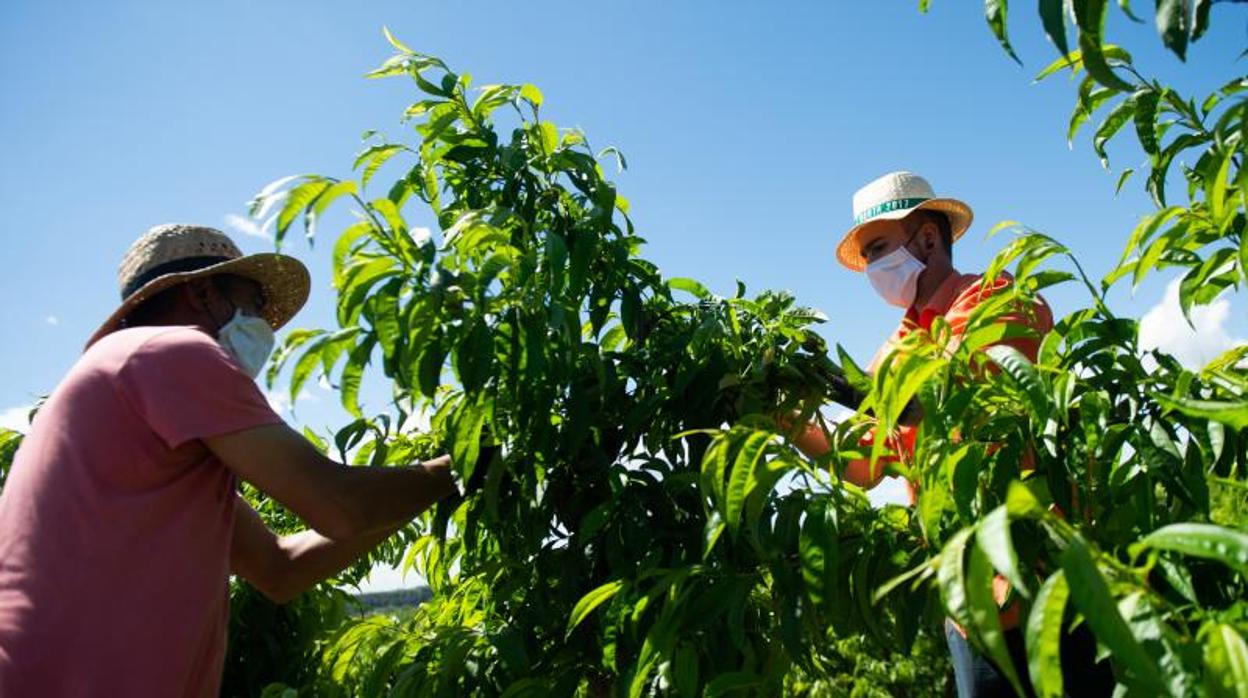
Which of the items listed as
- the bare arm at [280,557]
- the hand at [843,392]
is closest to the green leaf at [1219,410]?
the hand at [843,392]

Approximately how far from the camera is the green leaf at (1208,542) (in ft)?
2.54

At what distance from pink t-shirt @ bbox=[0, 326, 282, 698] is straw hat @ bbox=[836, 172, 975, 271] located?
1.97 metres

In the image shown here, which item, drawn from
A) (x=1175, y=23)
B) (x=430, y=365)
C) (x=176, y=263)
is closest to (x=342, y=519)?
(x=430, y=365)

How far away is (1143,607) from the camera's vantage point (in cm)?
83

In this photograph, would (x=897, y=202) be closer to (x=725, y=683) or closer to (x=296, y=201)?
(x=725, y=683)

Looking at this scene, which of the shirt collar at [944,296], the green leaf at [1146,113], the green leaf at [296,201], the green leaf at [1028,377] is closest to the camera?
the green leaf at [1028,377]

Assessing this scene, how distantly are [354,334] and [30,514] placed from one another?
0.89 m

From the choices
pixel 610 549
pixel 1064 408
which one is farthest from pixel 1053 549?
pixel 610 549

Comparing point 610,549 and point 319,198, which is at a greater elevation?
point 319,198

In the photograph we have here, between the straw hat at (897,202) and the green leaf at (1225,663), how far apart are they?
86.6 inches

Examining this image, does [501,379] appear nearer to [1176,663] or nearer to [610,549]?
[610,549]

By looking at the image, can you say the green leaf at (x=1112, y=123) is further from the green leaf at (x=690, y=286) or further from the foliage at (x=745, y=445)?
the green leaf at (x=690, y=286)

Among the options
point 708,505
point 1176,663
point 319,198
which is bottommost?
point 1176,663

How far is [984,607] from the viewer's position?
31.4 inches
